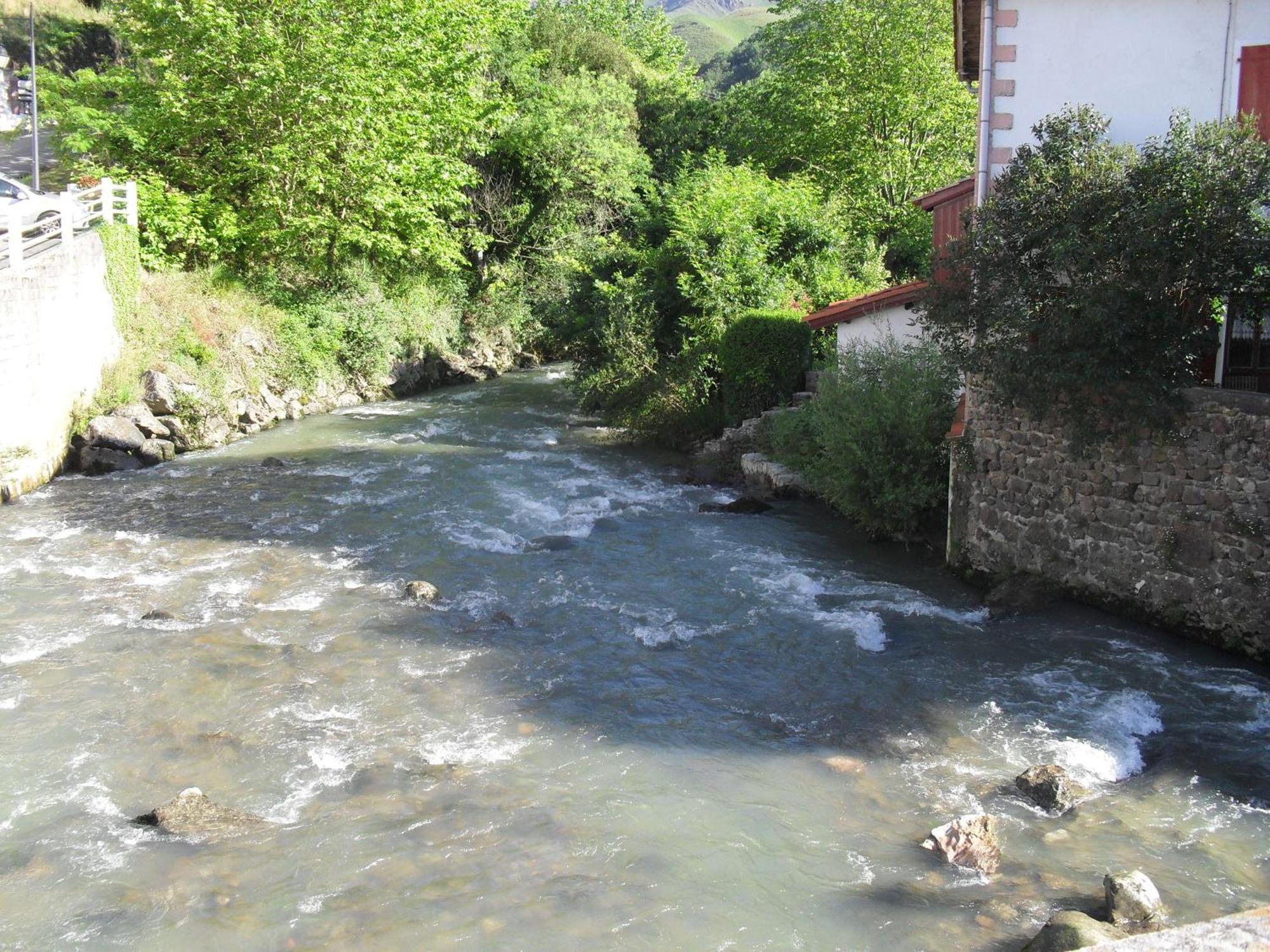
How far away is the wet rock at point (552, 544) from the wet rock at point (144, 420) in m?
9.42

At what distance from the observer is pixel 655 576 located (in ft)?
46.5

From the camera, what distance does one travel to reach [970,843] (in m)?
7.76

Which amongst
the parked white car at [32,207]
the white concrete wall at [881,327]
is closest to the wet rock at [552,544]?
the white concrete wall at [881,327]

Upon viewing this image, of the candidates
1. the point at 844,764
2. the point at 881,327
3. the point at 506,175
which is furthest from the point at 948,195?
the point at 506,175

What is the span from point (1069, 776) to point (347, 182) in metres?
23.9

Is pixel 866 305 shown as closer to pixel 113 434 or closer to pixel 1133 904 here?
pixel 1133 904

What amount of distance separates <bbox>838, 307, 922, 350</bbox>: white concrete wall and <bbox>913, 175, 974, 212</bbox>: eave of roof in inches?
68.0

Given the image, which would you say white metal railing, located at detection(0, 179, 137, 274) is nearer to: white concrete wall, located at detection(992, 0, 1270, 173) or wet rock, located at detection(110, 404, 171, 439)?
wet rock, located at detection(110, 404, 171, 439)

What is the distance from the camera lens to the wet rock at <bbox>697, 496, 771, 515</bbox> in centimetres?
1714

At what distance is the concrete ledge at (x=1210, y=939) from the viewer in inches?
156

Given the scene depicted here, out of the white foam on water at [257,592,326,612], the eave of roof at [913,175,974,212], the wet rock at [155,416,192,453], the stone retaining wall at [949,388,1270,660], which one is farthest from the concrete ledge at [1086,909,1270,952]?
the wet rock at [155,416,192,453]

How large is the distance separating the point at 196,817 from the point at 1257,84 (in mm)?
13232

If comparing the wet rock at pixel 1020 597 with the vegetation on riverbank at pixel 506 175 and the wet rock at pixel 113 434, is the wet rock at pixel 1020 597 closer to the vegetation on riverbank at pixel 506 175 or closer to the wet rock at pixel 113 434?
the vegetation on riverbank at pixel 506 175

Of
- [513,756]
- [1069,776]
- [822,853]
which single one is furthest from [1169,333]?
[513,756]
